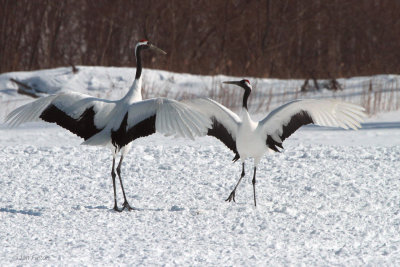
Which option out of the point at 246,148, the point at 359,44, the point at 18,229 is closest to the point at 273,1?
the point at 359,44

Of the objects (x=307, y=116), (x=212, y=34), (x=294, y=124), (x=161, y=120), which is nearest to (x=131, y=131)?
(x=161, y=120)

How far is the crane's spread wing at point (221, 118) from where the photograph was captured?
629 centimetres

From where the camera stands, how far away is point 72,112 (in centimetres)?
629

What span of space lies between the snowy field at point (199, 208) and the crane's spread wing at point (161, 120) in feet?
2.66

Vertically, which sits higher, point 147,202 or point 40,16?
point 40,16

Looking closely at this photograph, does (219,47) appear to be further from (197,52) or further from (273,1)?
(273,1)

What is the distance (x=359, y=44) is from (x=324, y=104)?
18.9m

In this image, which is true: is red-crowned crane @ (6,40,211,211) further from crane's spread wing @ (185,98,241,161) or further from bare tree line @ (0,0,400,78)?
bare tree line @ (0,0,400,78)

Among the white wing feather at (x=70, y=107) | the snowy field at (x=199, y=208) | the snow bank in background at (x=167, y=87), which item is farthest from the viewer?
the snow bank in background at (x=167, y=87)

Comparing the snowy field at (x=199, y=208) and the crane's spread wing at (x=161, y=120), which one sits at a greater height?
the crane's spread wing at (x=161, y=120)

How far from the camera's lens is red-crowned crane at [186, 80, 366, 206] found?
646cm

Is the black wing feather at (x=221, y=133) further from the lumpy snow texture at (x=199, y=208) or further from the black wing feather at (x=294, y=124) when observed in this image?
the lumpy snow texture at (x=199, y=208)

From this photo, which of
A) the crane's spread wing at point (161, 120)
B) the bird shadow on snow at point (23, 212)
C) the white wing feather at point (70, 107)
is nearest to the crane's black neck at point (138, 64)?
the white wing feather at point (70, 107)

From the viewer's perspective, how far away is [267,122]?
21.5ft
